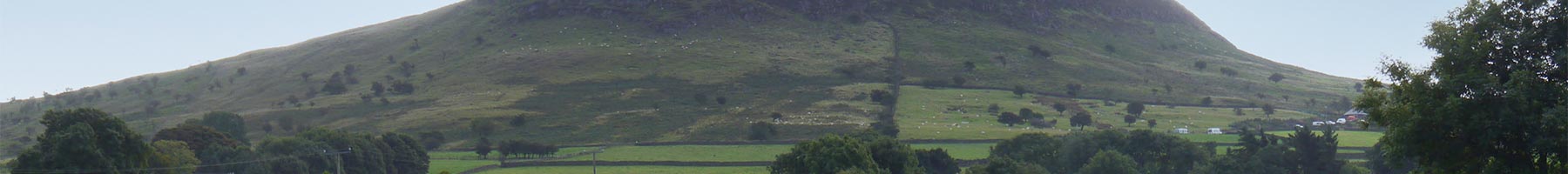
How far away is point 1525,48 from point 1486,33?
1103mm

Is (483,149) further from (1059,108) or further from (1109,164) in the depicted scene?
(1059,108)

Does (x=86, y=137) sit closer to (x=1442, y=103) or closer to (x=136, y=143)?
(x=136, y=143)

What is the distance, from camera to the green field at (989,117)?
16112cm

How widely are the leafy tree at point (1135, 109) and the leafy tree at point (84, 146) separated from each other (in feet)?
445

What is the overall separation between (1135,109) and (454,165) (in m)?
96.9

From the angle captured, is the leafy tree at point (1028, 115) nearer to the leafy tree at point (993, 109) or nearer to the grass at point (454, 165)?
the leafy tree at point (993, 109)

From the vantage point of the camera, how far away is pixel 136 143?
81.6 metres

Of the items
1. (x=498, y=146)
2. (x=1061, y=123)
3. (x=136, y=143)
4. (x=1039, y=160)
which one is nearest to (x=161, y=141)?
(x=136, y=143)

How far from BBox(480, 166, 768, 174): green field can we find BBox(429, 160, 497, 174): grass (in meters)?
2.86

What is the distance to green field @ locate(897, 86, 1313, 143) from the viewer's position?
161m

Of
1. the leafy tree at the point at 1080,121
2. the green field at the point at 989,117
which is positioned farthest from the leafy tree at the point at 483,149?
the leafy tree at the point at 1080,121

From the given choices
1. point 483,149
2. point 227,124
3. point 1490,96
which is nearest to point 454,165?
point 483,149

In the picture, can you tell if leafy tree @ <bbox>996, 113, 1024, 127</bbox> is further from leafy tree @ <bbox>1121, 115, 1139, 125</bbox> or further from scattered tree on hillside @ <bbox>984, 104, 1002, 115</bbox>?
leafy tree @ <bbox>1121, 115, 1139, 125</bbox>

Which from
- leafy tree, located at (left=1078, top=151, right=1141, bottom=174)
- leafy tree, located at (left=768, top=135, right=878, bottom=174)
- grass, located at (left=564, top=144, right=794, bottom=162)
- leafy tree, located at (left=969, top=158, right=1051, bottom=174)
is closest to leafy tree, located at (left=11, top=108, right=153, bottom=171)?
leafy tree, located at (left=768, top=135, right=878, bottom=174)
